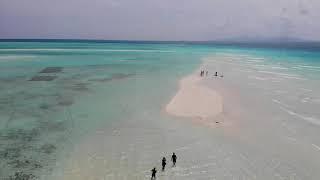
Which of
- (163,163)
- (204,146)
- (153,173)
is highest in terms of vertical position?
(163,163)

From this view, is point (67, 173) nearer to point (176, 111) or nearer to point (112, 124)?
point (112, 124)

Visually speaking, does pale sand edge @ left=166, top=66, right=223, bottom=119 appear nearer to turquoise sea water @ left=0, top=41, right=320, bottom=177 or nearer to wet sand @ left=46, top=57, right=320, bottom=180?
wet sand @ left=46, top=57, right=320, bottom=180

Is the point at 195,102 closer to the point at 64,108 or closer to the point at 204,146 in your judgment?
the point at 204,146

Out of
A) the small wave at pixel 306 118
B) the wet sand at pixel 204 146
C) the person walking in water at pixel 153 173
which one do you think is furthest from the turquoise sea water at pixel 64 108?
the person walking in water at pixel 153 173

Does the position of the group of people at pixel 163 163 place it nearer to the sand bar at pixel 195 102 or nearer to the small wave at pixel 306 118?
the sand bar at pixel 195 102

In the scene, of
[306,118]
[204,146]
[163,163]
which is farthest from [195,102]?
[163,163]

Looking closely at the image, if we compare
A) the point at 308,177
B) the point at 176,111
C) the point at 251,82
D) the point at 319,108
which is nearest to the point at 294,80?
the point at 251,82

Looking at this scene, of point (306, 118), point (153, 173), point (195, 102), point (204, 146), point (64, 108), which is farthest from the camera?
point (195, 102)

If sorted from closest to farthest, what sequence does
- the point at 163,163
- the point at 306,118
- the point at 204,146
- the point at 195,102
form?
the point at 163,163 < the point at 204,146 < the point at 306,118 < the point at 195,102
